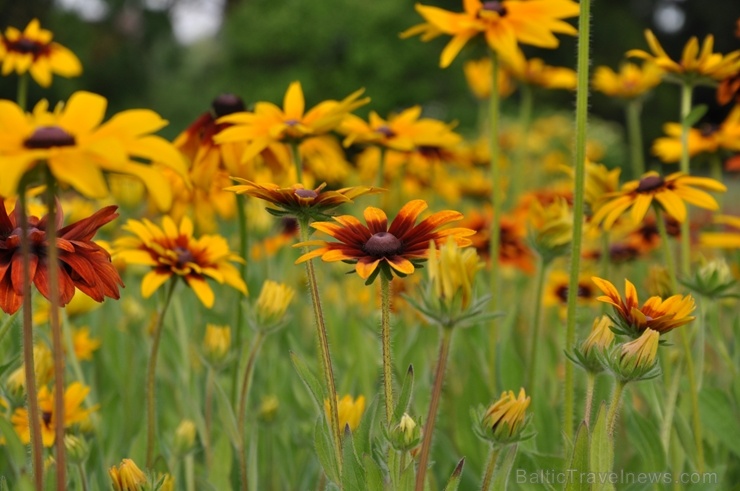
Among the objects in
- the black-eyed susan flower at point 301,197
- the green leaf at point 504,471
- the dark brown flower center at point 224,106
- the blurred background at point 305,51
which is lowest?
the green leaf at point 504,471

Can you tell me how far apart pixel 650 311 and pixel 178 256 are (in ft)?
1.94

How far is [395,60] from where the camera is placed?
6914 mm

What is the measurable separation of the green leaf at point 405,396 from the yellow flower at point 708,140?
93 centimetres

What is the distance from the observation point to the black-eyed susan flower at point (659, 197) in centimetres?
97

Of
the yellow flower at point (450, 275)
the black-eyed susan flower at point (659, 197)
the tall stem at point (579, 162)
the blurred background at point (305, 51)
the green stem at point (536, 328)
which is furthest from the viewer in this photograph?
the blurred background at point (305, 51)

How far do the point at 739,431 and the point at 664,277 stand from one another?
246 millimetres

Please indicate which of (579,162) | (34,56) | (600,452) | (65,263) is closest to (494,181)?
(579,162)

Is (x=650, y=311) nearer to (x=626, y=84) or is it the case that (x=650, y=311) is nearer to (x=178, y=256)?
(x=178, y=256)

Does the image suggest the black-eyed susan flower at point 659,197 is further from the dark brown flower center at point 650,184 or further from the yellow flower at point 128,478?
the yellow flower at point 128,478

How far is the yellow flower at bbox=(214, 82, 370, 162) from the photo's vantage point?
3.41 ft

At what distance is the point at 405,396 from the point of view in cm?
74

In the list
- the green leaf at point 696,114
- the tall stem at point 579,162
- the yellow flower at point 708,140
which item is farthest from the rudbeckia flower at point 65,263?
the yellow flower at point 708,140

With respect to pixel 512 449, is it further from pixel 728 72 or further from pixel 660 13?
pixel 660 13

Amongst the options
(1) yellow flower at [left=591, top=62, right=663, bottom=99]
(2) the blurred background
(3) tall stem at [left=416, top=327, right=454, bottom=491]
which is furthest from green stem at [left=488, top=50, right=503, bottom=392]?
(2) the blurred background
